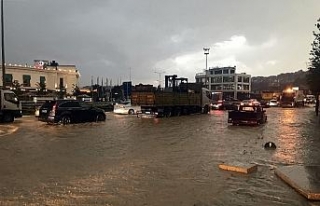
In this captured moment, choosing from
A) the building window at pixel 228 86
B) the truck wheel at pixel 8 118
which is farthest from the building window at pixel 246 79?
the truck wheel at pixel 8 118

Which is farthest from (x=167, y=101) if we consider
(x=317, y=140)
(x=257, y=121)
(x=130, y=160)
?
(x=130, y=160)

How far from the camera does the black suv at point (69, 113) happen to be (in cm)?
2580

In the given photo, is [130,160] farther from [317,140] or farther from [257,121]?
[257,121]

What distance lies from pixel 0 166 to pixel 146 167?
13.7 feet

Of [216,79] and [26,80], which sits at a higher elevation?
Result: [216,79]

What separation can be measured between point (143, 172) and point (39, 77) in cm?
7406

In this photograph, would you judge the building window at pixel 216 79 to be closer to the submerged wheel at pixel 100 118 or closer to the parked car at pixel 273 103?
the parked car at pixel 273 103

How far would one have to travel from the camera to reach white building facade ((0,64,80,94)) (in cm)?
7175

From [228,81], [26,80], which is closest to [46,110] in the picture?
[26,80]

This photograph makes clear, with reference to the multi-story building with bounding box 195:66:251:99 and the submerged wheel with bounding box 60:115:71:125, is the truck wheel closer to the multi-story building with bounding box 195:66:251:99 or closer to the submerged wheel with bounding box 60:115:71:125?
the submerged wheel with bounding box 60:115:71:125

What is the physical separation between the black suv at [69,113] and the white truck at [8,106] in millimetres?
4425

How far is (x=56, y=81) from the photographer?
84.8 m

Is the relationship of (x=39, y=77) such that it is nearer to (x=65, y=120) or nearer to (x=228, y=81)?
(x=65, y=120)

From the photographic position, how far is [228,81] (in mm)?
149500
